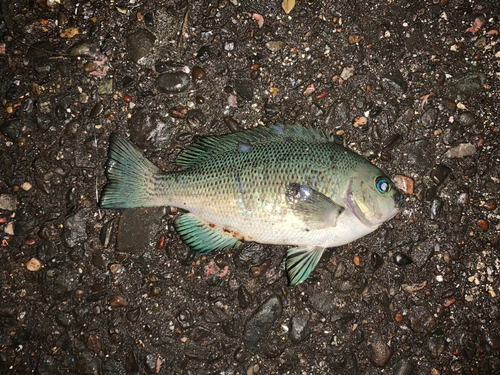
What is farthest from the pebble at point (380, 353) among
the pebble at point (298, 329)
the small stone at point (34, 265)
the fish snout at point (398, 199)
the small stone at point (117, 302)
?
the small stone at point (34, 265)

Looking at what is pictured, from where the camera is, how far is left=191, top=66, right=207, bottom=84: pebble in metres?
3.22

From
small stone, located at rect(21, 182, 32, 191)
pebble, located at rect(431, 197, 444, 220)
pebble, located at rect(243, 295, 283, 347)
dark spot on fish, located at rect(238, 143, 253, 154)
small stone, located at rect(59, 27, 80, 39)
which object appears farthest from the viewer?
small stone, located at rect(59, 27, 80, 39)

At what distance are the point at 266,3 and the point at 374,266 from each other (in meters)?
2.67

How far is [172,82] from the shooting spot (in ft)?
10.5

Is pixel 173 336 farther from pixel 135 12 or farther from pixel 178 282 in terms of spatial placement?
pixel 135 12

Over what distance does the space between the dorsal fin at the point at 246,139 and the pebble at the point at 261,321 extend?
1403mm

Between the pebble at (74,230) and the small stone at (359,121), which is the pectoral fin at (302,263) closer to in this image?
the small stone at (359,121)

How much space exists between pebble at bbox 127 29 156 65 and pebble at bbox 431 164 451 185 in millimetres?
2913

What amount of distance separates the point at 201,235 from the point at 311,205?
40.1 inches

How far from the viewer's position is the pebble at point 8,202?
319 cm

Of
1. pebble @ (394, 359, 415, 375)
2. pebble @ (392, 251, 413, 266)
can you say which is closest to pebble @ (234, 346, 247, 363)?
pebble @ (394, 359, 415, 375)

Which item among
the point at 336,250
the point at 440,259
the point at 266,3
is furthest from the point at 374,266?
the point at 266,3

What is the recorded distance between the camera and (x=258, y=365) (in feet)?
9.83

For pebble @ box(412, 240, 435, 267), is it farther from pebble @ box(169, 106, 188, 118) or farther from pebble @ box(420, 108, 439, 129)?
pebble @ box(169, 106, 188, 118)
